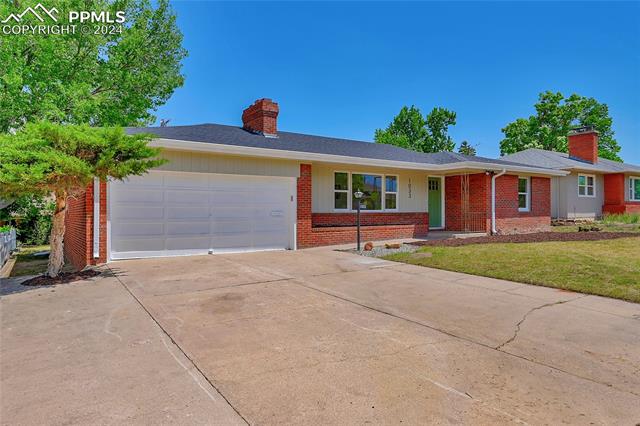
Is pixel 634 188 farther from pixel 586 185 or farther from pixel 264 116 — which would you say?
pixel 264 116

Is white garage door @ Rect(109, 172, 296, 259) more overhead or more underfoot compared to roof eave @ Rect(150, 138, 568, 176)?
more underfoot

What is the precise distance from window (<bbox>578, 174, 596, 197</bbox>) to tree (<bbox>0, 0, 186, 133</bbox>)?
84.0ft

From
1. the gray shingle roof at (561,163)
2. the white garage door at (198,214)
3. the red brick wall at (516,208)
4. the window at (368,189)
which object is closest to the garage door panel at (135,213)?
the white garage door at (198,214)

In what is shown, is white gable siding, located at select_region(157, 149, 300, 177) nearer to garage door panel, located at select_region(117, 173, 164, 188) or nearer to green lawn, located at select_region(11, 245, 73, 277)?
garage door panel, located at select_region(117, 173, 164, 188)

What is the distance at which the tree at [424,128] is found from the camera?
4809cm

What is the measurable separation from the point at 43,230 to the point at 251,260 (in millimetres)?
13069

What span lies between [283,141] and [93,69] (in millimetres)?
14271

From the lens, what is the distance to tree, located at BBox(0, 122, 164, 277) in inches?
219

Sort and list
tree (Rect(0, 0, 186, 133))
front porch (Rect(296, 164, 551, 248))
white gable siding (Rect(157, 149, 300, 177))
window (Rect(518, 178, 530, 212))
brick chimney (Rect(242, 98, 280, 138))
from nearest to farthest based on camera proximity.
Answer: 1. white gable siding (Rect(157, 149, 300, 177))
2. front porch (Rect(296, 164, 551, 248))
3. brick chimney (Rect(242, 98, 280, 138))
4. window (Rect(518, 178, 530, 212))
5. tree (Rect(0, 0, 186, 133))

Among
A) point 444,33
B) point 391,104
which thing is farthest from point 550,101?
point 444,33

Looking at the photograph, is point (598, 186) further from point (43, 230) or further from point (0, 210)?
point (0, 210)

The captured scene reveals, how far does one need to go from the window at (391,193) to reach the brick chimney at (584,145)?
55.6 ft

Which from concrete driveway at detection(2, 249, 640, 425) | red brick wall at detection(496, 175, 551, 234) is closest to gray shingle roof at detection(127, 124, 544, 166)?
red brick wall at detection(496, 175, 551, 234)

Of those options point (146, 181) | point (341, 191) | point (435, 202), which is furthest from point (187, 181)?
point (435, 202)
